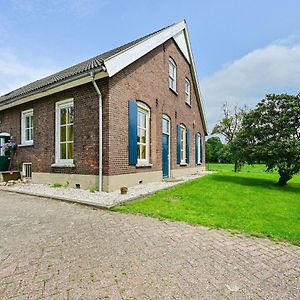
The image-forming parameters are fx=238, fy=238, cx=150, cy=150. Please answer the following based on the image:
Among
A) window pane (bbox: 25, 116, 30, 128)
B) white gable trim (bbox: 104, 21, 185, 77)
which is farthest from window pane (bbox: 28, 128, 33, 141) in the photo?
white gable trim (bbox: 104, 21, 185, 77)

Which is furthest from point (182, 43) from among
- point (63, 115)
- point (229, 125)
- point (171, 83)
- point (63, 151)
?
point (229, 125)

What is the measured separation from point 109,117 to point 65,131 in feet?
7.96

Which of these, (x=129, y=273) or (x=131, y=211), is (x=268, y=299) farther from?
(x=131, y=211)

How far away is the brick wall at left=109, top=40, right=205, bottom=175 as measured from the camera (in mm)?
8172

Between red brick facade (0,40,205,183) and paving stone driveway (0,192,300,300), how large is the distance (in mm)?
3840

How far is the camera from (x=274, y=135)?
1066cm

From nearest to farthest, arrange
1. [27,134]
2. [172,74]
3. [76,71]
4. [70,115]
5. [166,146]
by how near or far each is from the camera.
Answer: [76,71]
[70,115]
[27,134]
[166,146]
[172,74]

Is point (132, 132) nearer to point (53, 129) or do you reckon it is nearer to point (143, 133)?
point (143, 133)

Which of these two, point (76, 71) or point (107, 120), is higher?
point (76, 71)

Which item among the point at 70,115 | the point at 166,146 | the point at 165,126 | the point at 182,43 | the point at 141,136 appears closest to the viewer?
the point at 70,115

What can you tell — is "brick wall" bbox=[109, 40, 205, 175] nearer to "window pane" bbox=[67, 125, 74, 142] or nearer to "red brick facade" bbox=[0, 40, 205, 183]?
"red brick facade" bbox=[0, 40, 205, 183]

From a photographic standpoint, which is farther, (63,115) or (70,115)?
(63,115)

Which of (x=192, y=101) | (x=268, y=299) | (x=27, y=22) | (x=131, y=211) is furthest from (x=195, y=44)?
(x=268, y=299)

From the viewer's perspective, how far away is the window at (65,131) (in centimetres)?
903
